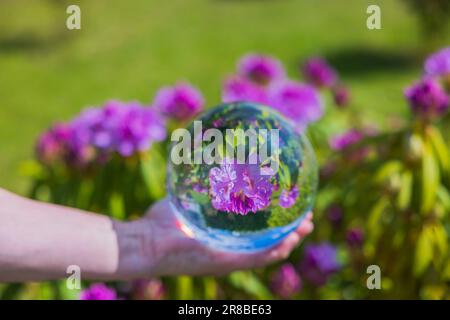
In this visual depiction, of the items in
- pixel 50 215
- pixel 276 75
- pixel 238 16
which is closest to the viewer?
pixel 50 215

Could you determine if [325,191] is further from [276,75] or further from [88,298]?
[88,298]

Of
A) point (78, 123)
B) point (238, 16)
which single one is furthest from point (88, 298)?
point (238, 16)

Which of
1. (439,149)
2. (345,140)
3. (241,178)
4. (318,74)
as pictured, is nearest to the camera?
(241,178)

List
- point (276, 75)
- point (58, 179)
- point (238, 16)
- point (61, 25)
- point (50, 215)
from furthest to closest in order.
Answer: point (238, 16)
point (61, 25)
point (276, 75)
point (58, 179)
point (50, 215)

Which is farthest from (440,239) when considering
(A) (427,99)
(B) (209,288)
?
(B) (209,288)

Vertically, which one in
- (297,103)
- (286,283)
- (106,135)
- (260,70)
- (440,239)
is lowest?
(286,283)

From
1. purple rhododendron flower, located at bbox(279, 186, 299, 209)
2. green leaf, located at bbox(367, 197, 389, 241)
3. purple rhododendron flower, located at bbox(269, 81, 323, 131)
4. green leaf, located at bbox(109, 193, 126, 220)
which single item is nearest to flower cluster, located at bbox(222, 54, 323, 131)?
purple rhododendron flower, located at bbox(269, 81, 323, 131)

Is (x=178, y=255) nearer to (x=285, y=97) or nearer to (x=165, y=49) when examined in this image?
(x=285, y=97)
